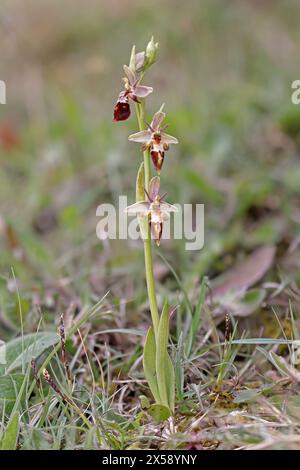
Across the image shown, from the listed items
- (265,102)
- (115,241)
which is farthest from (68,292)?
(265,102)

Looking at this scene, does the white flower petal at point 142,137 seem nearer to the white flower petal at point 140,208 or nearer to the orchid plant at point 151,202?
the orchid plant at point 151,202

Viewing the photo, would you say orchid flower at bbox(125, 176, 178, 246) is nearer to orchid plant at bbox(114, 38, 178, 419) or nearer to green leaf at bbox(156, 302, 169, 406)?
orchid plant at bbox(114, 38, 178, 419)

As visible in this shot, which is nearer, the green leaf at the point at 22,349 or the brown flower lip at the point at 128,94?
the brown flower lip at the point at 128,94

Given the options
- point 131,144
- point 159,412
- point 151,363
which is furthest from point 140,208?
point 131,144

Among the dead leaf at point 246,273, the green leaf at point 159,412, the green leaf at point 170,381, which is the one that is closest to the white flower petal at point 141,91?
the green leaf at point 170,381

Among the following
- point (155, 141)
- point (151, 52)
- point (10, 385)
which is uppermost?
point (151, 52)

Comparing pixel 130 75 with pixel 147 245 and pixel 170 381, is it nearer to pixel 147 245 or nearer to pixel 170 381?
pixel 147 245
